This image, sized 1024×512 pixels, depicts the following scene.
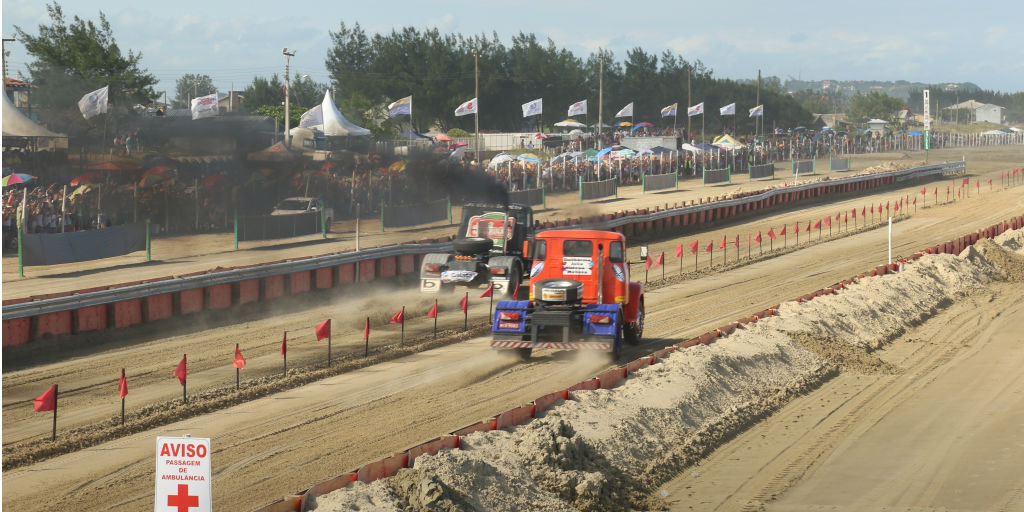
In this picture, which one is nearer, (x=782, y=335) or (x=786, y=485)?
(x=786, y=485)

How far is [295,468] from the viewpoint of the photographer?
40.0ft

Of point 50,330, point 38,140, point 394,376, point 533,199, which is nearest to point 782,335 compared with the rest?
point 394,376

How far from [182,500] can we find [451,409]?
8278mm

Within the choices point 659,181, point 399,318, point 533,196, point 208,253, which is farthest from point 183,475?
point 659,181

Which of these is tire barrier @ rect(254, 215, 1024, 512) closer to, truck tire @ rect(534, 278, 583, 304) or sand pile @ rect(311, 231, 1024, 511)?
sand pile @ rect(311, 231, 1024, 511)

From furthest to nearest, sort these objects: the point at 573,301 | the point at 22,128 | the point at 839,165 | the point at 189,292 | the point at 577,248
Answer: the point at 839,165 → the point at 22,128 → the point at 189,292 → the point at 577,248 → the point at 573,301

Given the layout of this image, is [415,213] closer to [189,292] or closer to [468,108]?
[189,292]

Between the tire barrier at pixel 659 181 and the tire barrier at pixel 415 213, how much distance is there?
736 inches

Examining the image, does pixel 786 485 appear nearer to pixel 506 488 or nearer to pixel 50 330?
pixel 506 488

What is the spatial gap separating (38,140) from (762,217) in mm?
33475

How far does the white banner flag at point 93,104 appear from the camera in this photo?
995 inches

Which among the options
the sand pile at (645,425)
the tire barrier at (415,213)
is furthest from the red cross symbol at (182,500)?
the tire barrier at (415,213)

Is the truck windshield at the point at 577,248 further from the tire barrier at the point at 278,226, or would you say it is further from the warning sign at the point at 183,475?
the tire barrier at the point at 278,226

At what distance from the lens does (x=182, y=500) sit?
7195 millimetres
